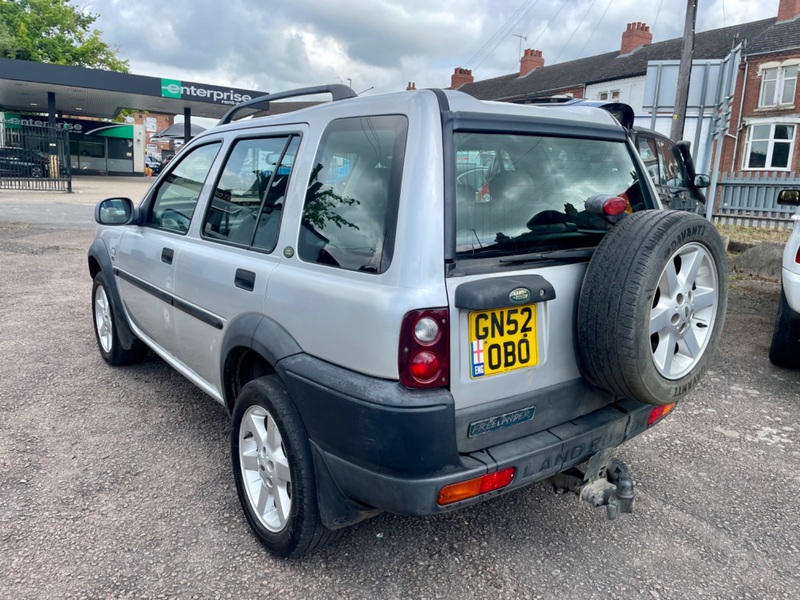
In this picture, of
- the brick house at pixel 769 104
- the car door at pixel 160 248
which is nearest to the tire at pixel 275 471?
the car door at pixel 160 248

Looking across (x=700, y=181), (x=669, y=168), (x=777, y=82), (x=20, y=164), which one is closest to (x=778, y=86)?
(x=777, y=82)

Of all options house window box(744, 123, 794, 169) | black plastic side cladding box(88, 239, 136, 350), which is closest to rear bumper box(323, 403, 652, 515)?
black plastic side cladding box(88, 239, 136, 350)

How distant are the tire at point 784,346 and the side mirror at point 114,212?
15.2 feet

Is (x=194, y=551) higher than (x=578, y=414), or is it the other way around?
(x=578, y=414)

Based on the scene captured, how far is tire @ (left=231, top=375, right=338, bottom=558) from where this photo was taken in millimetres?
2281

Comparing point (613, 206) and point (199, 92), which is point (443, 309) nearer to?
point (613, 206)

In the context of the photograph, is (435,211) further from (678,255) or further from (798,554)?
(798,554)

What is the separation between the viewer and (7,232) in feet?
37.1

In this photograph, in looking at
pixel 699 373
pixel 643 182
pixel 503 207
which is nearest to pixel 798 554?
pixel 699 373

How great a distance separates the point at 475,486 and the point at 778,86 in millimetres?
31915

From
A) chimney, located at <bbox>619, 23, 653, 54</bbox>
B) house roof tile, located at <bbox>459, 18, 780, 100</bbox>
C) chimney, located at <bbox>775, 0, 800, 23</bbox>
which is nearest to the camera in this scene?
chimney, located at <bbox>775, 0, 800, 23</bbox>

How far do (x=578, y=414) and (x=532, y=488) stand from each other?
2.76 ft

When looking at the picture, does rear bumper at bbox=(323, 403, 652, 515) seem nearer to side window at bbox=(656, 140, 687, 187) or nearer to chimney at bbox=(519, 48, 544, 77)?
side window at bbox=(656, 140, 687, 187)

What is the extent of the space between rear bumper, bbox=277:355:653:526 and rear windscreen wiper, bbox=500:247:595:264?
0.57 m
